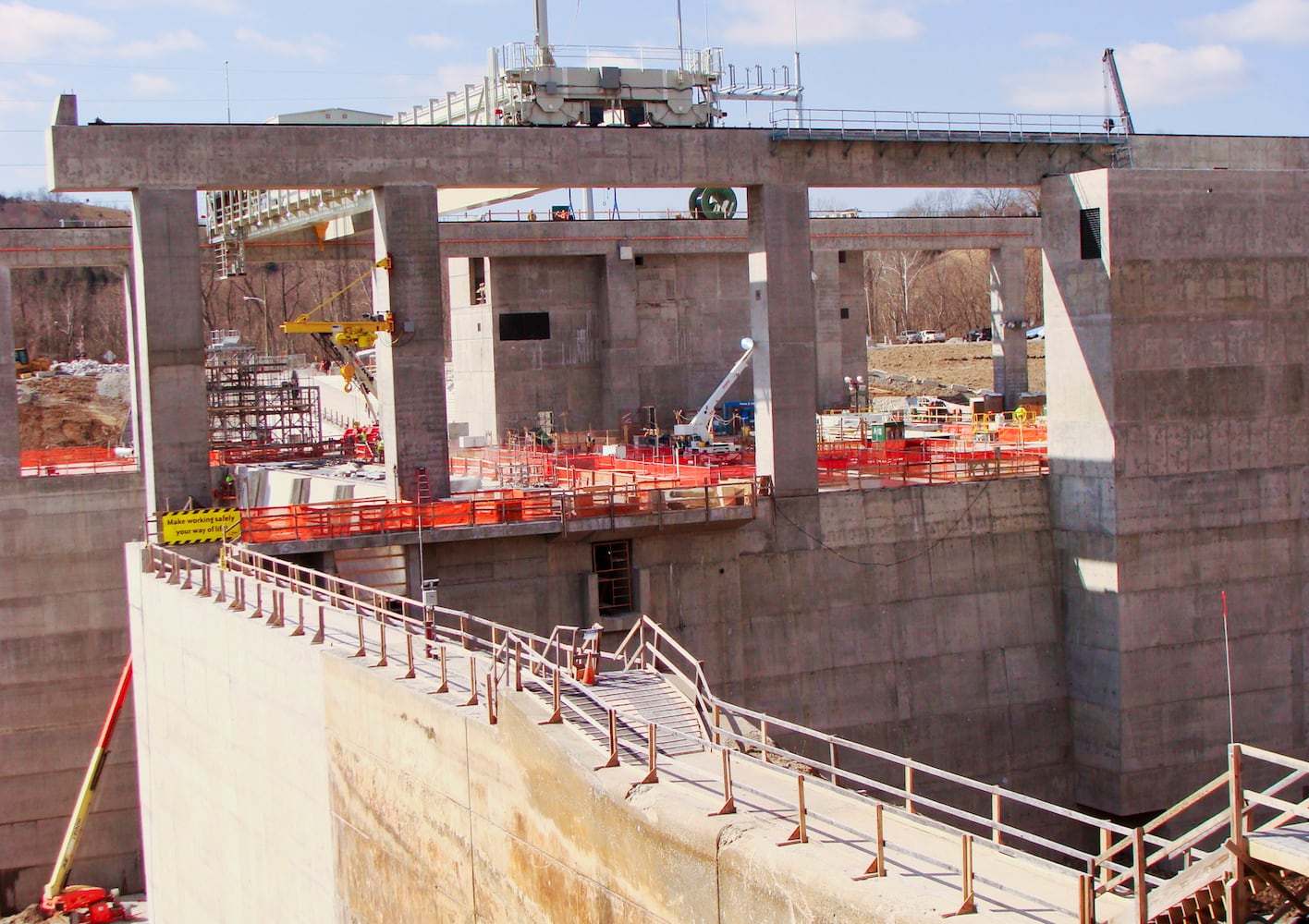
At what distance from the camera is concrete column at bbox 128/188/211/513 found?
30250 mm

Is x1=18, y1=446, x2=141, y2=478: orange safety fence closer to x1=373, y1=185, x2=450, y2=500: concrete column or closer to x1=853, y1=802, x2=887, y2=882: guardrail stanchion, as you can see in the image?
x1=373, y1=185, x2=450, y2=500: concrete column

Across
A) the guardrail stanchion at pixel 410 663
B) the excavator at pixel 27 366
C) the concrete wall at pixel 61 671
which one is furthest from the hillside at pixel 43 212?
the guardrail stanchion at pixel 410 663

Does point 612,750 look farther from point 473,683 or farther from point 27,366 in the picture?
point 27,366

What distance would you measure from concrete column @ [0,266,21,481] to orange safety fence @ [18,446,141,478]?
3.81 ft

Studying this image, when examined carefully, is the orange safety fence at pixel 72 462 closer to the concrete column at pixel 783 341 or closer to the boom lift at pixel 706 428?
the boom lift at pixel 706 428

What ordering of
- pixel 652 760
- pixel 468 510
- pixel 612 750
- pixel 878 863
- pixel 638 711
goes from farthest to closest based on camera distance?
1. pixel 468 510
2. pixel 638 711
3. pixel 612 750
4. pixel 652 760
5. pixel 878 863

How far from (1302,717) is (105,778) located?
27.8 m

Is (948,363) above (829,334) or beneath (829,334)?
beneath

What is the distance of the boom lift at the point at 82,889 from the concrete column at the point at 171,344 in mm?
7135

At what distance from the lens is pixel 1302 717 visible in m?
35.7

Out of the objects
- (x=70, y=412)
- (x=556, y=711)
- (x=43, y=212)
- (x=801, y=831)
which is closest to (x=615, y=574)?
(x=556, y=711)

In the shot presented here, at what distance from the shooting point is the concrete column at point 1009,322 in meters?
56.2

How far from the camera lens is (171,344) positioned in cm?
3039

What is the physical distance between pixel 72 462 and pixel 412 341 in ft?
59.4
